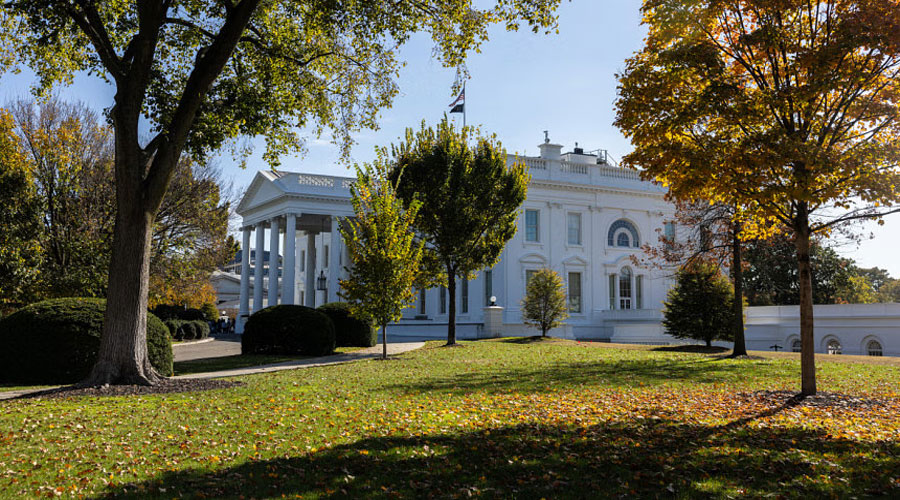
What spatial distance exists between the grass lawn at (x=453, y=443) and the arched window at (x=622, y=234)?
34.0 m

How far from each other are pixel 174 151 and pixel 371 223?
23.9 ft

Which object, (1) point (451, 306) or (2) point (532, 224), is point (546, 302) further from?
(2) point (532, 224)

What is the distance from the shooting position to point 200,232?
29.5 m

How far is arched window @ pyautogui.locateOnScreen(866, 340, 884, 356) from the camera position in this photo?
32281 mm

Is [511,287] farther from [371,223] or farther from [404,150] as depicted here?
[371,223]

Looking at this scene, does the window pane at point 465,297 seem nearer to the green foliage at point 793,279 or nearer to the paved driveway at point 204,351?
the paved driveway at point 204,351

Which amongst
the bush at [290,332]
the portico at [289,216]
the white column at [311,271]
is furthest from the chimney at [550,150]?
the bush at [290,332]

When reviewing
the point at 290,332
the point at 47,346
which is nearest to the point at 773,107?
the point at 47,346

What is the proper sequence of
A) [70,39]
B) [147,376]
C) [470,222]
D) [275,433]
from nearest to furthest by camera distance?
[275,433]
[147,376]
[70,39]
[470,222]

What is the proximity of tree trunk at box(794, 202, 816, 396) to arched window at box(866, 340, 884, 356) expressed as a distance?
26.4 m

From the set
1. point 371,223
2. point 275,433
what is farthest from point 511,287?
point 275,433

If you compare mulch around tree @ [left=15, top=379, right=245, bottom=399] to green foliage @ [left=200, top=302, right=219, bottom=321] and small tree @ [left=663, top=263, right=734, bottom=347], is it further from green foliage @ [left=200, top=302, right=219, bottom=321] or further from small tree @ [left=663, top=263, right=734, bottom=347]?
green foliage @ [left=200, top=302, right=219, bottom=321]

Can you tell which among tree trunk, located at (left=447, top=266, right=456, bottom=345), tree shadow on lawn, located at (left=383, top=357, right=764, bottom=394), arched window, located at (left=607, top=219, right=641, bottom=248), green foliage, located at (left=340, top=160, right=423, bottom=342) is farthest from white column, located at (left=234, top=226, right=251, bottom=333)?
tree shadow on lawn, located at (left=383, top=357, right=764, bottom=394)

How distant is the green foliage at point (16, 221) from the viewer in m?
19.1
